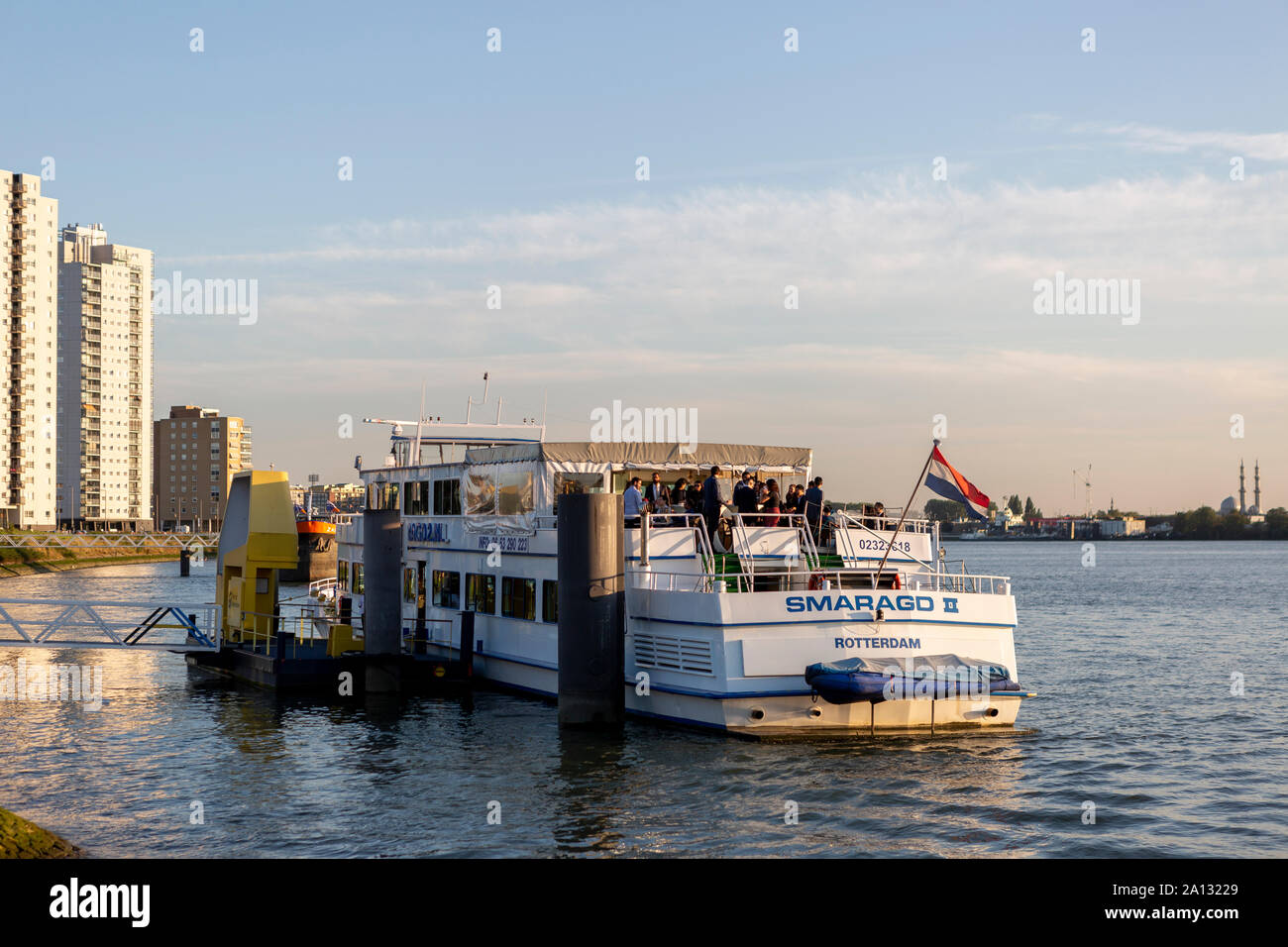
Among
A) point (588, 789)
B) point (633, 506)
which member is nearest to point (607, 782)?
point (588, 789)

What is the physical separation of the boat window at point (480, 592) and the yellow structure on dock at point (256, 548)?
493cm

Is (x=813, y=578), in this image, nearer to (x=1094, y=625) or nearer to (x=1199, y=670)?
(x=1199, y=670)

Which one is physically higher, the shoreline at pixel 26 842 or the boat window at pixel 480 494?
the boat window at pixel 480 494

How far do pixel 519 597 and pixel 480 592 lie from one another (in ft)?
7.91

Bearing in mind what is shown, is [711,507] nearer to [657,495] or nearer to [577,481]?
[657,495]

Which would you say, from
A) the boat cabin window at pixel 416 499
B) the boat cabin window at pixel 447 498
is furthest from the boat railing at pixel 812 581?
the boat cabin window at pixel 416 499

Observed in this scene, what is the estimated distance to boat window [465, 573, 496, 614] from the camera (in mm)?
30141

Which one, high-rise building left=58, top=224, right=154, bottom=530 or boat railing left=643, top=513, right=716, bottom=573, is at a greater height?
high-rise building left=58, top=224, right=154, bottom=530

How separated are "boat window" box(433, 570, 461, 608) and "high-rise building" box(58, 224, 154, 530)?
164 meters

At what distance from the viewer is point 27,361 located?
144250 millimetres

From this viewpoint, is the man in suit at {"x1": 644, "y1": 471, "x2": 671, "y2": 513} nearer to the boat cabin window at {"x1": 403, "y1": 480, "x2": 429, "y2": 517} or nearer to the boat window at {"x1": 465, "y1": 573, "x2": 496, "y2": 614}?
the boat window at {"x1": 465, "y1": 573, "x2": 496, "y2": 614}

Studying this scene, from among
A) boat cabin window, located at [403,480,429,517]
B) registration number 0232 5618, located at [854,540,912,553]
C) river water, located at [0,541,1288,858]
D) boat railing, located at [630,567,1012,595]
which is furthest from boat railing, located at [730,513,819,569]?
boat cabin window, located at [403,480,429,517]

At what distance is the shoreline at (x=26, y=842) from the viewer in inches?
524

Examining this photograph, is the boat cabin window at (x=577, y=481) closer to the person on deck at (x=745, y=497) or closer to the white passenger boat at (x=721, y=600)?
the white passenger boat at (x=721, y=600)
